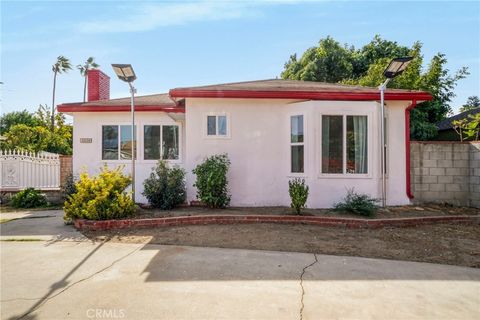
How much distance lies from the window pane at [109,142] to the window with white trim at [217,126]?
11.8 feet

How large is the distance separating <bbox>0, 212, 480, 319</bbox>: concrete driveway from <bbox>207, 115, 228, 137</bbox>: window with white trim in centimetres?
407

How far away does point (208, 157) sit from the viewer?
27.7 ft

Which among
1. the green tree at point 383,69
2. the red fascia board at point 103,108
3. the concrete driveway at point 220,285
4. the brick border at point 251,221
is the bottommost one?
the concrete driveway at point 220,285

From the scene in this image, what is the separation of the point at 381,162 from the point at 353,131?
1.14 m

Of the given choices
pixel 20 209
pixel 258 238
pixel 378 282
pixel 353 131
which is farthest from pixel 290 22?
pixel 20 209

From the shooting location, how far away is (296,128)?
837 centimetres

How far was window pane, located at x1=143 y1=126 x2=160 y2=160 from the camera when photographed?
32.8 feet

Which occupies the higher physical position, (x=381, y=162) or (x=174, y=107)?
(x=174, y=107)

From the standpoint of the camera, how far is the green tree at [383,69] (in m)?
14.6

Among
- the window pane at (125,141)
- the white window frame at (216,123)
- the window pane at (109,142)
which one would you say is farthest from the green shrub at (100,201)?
the window pane at (109,142)

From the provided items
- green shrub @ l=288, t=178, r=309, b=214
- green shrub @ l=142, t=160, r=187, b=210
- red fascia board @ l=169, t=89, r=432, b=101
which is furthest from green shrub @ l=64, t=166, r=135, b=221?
green shrub @ l=288, t=178, r=309, b=214

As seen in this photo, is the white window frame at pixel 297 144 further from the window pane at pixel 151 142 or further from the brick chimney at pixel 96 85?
the brick chimney at pixel 96 85

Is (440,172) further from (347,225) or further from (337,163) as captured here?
(347,225)

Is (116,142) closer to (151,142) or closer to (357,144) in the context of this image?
(151,142)
